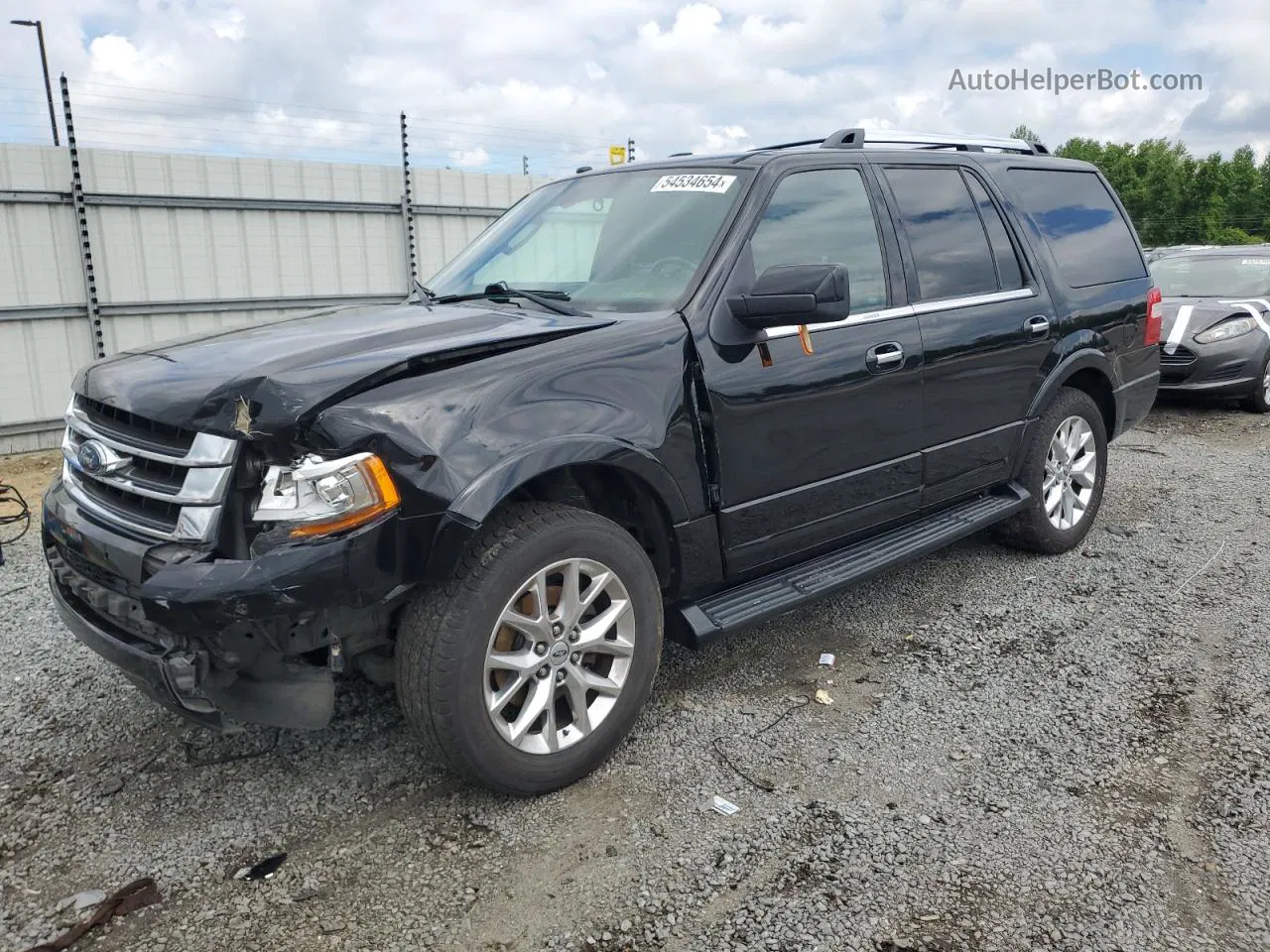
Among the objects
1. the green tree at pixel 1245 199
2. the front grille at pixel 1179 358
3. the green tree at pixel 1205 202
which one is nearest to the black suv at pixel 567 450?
the front grille at pixel 1179 358

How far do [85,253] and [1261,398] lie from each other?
11.1 m

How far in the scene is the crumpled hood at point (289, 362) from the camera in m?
2.61

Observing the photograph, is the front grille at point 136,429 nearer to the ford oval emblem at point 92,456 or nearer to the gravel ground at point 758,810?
the ford oval emblem at point 92,456

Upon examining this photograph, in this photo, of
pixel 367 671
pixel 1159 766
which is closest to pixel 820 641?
pixel 1159 766

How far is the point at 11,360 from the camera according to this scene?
8391 millimetres

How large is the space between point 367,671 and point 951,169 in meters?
3.43

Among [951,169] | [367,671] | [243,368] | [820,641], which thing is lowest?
[820,641]

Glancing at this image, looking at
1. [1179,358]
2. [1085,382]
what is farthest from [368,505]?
[1179,358]

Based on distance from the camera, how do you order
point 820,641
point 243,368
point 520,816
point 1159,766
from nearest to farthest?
point 243,368 < point 520,816 < point 1159,766 < point 820,641

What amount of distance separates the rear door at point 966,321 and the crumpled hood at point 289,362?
5.42ft

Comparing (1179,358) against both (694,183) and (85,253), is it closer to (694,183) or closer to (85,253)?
(694,183)

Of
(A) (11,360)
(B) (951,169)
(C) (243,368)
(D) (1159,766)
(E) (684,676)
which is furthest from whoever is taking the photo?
(A) (11,360)

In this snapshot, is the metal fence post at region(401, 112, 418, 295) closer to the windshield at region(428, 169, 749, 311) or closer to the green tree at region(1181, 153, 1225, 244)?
the windshield at region(428, 169, 749, 311)

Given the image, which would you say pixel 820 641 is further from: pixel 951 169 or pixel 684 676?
pixel 951 169
